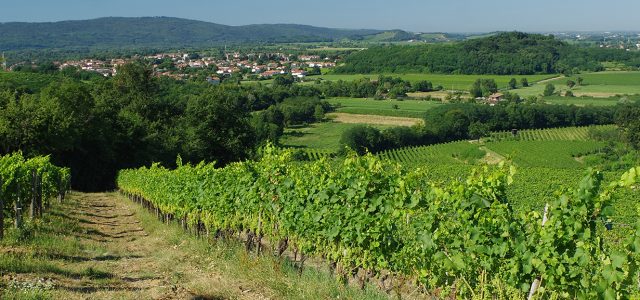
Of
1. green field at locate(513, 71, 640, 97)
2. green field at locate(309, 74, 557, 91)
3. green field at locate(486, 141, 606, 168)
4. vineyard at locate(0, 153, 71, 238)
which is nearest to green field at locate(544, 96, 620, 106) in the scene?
green field at locate(513, 71, 640, 97)

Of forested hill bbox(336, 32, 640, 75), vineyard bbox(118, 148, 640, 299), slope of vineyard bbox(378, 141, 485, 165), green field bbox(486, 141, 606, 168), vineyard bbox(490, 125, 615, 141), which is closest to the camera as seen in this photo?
vineyard bbox(118, 148, 640, 299)

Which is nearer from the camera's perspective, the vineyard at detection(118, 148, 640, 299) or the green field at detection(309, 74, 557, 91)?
the vineyard at detection(118, 148, 640, 299)

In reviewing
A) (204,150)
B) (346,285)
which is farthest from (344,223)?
(204,150)

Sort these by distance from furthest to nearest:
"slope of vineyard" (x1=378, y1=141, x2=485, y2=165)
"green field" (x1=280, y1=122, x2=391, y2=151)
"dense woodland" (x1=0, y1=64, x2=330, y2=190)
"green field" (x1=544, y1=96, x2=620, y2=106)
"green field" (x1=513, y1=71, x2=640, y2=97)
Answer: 1. "green field" (x1=513, y1=71, x2=640, y2=97)
2. "green field" (x1=544, y1=96, x2=620, y2=106)
3. "green field" (x1=280, y1=122, x2=391, y2=151)
4. "slope of vineyard" (x1=378, y1=141, x2=485, y2=165)
5. "dense woodland" (x1=0, y1=64, x2=330, y2=190)

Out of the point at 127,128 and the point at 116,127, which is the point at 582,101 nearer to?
the point at 127,128

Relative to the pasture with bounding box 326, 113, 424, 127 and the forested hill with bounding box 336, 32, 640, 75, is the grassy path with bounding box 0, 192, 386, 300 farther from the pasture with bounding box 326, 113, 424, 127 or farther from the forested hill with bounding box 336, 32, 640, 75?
the forested hill with bounding box 336, 32, 640, 75

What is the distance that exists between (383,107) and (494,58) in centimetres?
6142

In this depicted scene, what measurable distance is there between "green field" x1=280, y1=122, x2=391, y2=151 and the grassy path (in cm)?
5119

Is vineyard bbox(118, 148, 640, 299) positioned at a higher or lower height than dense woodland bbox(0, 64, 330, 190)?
higher

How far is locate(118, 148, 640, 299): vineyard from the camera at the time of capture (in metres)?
4.11

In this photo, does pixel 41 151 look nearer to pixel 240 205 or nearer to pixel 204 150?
pixel 204 150

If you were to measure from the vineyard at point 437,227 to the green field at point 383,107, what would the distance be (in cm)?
7723

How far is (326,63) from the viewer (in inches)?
7087

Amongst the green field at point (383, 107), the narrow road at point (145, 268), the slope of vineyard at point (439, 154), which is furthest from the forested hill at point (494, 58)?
the narrow road at point (145, 268)
